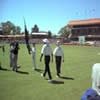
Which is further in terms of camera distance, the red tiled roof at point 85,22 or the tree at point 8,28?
the tree at point 8,28

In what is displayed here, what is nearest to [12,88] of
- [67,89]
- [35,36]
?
[67,89]

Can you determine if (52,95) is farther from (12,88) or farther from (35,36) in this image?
(35,36)

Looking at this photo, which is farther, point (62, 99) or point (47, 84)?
A: point (47, 84)

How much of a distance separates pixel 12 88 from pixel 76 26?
86185 mm

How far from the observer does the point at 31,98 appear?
7086 mm

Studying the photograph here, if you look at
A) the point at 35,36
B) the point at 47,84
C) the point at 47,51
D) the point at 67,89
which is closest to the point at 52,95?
the point at 67,89

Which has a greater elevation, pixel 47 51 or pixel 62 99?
pixel 47 51

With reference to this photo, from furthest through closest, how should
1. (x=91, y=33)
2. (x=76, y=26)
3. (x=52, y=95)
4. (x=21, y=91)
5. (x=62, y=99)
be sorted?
(x=76, y=26)
(x=91, y=33)
(x=21, y=91)
(x=52, y=95)
(x=62, y=99)

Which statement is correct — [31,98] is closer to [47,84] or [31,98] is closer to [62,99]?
[62,99]

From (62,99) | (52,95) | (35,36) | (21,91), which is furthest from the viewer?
(35,36)

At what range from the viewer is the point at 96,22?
86.5 m

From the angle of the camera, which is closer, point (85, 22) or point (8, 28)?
point (85, 22)

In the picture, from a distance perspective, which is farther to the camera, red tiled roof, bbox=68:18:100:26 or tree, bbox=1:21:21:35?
tree, bbox=1:21:21:35

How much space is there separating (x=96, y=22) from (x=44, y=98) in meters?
82.4
